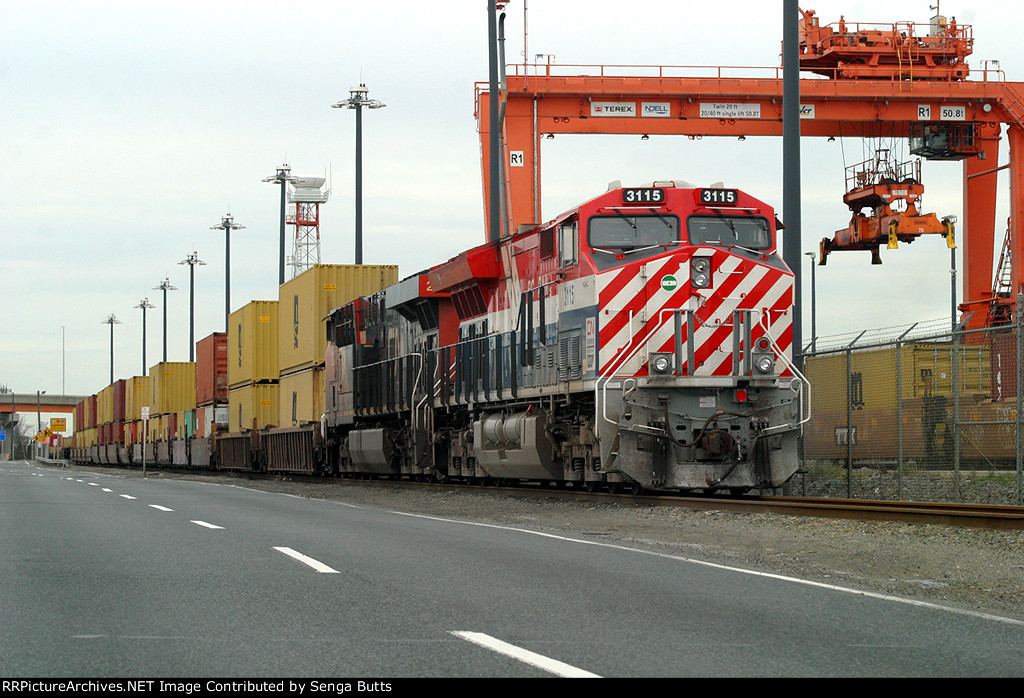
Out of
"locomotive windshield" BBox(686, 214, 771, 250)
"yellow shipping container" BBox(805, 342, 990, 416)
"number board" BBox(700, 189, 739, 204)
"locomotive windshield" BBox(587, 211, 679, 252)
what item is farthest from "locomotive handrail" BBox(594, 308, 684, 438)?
"yellow shipping container" BBox(805, 342, 990, 416)

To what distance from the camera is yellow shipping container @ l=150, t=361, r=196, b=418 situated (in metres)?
57.1

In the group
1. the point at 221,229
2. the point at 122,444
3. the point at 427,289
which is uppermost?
the point at 221,229

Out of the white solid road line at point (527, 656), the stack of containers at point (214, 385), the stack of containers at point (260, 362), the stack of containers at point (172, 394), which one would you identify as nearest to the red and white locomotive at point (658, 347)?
the white solid road line at point (527, 656)

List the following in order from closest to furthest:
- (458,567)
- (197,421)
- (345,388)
Answer: (458,567)
(345,388)
(197,421)

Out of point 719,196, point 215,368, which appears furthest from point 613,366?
point 215,368

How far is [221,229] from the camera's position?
73.4 meters

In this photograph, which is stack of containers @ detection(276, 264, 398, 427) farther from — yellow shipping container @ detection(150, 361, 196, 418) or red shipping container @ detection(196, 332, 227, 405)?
yellow shipping container @ detection(150, 361, 196, 418)

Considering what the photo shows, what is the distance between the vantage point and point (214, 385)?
4756 centimetres

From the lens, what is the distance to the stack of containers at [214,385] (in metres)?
47.1

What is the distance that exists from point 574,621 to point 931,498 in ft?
37.4

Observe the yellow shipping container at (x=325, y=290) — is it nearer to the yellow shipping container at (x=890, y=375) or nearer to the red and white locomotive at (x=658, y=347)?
the red and white locomotive at (x=658, y=347)

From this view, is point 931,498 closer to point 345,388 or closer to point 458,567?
point 458,567

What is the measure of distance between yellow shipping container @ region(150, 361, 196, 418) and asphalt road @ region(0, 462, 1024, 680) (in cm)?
4624

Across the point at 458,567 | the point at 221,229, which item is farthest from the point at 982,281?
the point at 221,229
